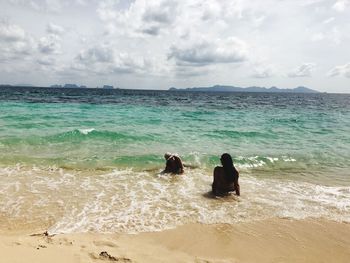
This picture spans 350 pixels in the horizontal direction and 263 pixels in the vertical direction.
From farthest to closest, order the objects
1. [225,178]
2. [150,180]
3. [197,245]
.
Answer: [150,180] < [225,178] < [197,245]

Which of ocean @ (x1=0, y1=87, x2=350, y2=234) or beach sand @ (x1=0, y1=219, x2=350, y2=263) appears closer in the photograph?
beach sand @ (x1=0, y1=219, x2=350, y2=263)

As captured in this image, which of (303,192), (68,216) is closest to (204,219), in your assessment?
(68,216)

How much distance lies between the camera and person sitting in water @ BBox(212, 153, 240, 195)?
9.05 m

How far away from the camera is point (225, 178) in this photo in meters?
9.15

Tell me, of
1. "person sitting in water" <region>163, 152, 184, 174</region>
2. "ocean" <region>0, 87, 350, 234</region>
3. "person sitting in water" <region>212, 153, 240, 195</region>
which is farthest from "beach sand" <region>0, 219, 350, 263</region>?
"person sitting in water" <region>163, 152, 184, 174</region>

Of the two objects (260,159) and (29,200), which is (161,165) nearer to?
(260,159)

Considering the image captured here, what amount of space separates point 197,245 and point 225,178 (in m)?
3.24

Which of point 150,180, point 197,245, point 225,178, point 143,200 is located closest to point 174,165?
point 150,180

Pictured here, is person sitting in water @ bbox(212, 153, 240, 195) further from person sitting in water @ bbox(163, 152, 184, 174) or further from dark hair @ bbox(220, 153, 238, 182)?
person sitting in water @ bbox(163, 152, 184, 174)

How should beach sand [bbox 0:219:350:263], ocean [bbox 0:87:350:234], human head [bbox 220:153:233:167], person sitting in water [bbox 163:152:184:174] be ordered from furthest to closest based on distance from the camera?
person sitting in water [bbox 163:152:184:174] < human head [bbox 220:153:233:167] < ocean [bbox 0:87:350:234] < beach sand [bbox 0:219:350:263]

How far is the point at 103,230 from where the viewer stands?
6746 millimetres

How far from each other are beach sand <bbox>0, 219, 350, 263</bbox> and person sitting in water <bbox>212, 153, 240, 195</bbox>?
1.95 meters

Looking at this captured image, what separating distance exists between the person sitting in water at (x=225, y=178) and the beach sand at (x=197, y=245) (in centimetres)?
195

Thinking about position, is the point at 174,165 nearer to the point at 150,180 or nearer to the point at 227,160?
the point at 150,180
